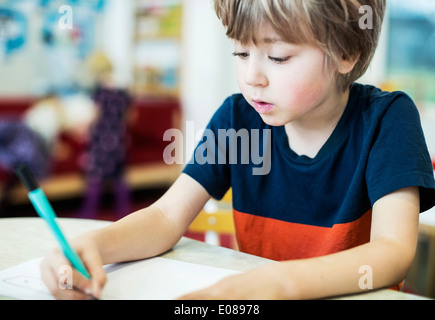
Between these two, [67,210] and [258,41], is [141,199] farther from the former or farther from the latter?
[258,41]

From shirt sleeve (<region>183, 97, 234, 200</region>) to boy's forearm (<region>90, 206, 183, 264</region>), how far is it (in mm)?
109

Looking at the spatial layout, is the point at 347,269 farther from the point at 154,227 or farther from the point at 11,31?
the point at 11,31

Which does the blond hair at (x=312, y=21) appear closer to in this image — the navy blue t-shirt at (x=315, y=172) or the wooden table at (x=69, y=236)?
the navy blue t-shirt at (x=315, y=172)

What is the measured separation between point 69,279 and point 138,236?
156mm

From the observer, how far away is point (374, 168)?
71cm

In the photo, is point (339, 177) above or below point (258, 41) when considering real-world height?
below

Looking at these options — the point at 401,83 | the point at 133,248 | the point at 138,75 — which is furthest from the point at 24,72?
the point at 133,248

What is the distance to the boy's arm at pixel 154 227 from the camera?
66 centimetres

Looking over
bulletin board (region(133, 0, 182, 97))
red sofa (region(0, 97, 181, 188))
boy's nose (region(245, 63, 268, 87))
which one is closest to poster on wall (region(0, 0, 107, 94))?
bulletin board (region(133, 0, 182, 97))

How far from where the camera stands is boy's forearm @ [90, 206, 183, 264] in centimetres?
65

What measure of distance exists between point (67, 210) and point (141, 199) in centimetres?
62

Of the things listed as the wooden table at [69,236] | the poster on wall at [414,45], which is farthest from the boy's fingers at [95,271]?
the poster on wall at [414,45]
